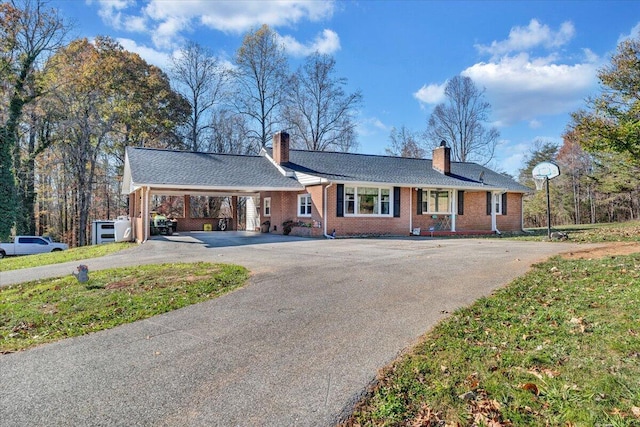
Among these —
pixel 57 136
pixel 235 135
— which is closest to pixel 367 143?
pixel 235 135

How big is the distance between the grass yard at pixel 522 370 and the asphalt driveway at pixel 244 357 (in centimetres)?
32

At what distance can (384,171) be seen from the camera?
20.5 metres

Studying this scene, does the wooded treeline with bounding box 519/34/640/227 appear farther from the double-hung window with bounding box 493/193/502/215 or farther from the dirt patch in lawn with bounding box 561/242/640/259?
the dirt patch in lawn with bounding box 561/242/640/259

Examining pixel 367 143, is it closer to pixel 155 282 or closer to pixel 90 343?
pixel 155 282

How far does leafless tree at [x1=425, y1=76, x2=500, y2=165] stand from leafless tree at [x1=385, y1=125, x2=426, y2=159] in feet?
9.21

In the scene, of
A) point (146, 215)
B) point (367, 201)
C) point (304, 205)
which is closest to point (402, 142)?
point (367, 201)

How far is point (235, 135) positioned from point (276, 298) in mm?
29905

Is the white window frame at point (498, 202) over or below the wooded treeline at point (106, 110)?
below

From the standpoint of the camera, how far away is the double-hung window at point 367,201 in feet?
59.3

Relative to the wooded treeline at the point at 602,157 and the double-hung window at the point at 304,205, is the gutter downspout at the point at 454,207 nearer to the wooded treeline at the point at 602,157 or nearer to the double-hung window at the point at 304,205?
the wooded treeline at the point at 602,157

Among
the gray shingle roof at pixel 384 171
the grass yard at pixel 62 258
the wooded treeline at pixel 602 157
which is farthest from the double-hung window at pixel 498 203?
the grass yard at pixel 62 258

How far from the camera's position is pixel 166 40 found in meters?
29.8

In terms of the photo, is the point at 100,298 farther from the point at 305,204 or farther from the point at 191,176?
the point at 305,204

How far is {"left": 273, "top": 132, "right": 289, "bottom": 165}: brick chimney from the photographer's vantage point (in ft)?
66.7
